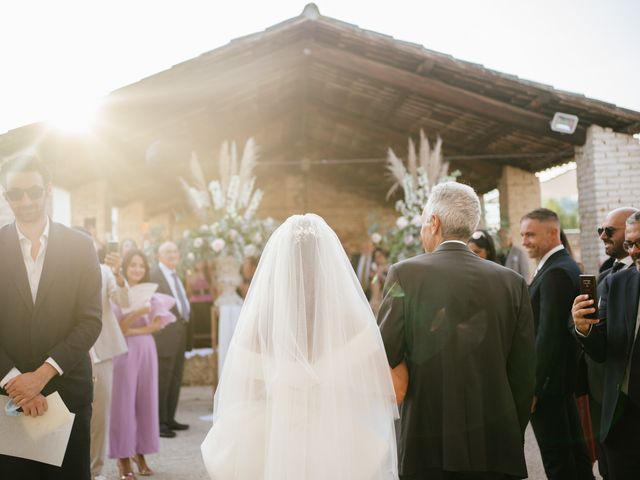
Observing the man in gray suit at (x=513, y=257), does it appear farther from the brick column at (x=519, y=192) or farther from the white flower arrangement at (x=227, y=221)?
the brick column at (x=519, y=192)

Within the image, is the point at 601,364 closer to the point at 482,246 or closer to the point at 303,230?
the point at 482,246

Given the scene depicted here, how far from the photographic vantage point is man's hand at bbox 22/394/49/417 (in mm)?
2762

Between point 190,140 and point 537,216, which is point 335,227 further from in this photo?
point 537,216

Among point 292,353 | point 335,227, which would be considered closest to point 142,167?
point 335,227

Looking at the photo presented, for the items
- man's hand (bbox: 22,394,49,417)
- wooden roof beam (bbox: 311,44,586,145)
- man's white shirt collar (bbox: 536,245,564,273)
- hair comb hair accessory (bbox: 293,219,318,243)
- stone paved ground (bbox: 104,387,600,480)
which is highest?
wooden roof beam (bbox: 311,44,586,145)

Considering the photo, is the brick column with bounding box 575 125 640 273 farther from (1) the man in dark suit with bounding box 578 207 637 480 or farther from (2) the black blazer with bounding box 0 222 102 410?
(2) the black blazer with bounding box 0 222 102 410

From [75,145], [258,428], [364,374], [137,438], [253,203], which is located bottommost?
[137,438]

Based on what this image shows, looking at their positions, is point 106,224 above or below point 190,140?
below

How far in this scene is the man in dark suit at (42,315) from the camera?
2.81m

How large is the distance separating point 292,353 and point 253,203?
6.21 metres

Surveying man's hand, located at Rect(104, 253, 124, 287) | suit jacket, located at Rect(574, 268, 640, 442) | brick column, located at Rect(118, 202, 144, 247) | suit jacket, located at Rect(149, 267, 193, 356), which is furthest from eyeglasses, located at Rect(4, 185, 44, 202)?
brick column, located at Rect(118, 202, 144, 247)

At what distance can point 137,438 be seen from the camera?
5227 millimetres

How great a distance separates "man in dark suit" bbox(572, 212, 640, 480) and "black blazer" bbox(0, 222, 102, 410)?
7.84ft

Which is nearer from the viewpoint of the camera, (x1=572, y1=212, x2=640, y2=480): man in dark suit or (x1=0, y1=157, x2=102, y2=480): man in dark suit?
(x1=0, y1=157, x2=102, y2=480): man in dark suit
